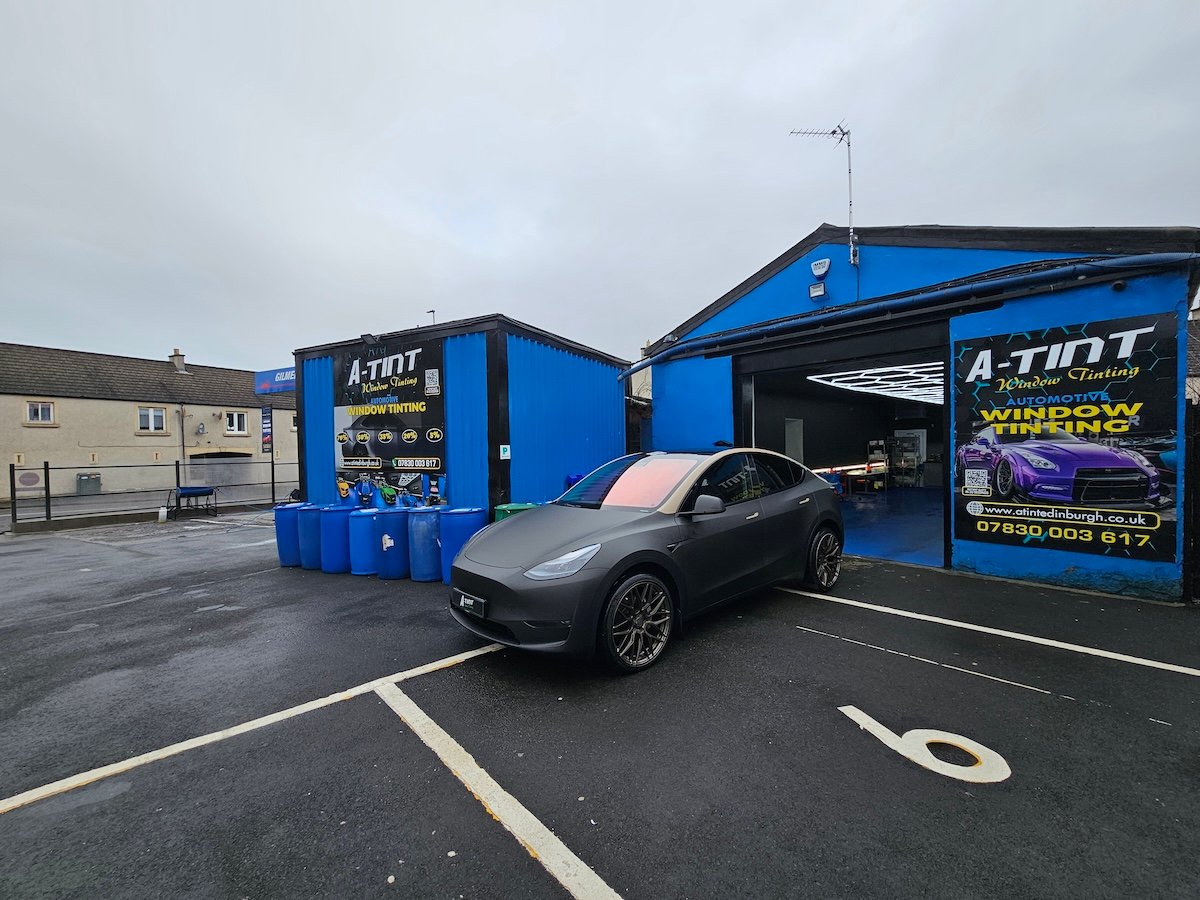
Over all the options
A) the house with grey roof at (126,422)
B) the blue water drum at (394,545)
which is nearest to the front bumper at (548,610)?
the blue water drum at (394,545)

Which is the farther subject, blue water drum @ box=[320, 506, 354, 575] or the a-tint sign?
the a-tint sign

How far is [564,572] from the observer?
11.1ft

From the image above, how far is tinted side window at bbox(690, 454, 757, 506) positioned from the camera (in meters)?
4.36

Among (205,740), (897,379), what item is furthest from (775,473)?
(897,379)

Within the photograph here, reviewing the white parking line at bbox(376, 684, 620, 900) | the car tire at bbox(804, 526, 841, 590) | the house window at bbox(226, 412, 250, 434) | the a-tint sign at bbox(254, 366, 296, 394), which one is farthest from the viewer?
Result: the house window at bbox(226, 412, 250, 434)

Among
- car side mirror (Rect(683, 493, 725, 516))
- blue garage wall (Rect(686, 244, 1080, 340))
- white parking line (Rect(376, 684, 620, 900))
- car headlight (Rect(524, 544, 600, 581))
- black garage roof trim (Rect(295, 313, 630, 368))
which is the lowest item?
white parking line (Rect(376, 684, 620, 900))

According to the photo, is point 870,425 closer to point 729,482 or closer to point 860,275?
point 860,275

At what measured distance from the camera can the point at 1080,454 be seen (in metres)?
5.24

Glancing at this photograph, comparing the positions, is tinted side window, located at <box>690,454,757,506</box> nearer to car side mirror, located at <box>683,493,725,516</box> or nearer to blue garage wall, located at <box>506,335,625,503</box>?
car side mirror, located at <box>683,493,725,516</box>

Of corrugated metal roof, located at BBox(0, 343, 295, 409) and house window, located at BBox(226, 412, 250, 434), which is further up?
corrugated metal roof, located at BBox(0, 343, 295, 409)

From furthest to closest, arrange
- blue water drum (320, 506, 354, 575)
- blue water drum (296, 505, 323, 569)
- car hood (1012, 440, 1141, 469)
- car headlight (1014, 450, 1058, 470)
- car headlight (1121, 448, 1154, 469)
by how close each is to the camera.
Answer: blue water drum (296, 505, 323, 569) < blue water drum (320, 506, 354, 575) < car headlight (1014, 450, 1058, 470) < car hood (1012, 440, 1141, 469) < car headlight (1121, 448, 1154, 469)

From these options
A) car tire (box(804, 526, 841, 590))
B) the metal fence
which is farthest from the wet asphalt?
the metal fence

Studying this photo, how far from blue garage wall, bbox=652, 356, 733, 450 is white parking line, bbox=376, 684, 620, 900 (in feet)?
19.6

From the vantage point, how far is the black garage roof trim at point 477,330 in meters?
6.93
